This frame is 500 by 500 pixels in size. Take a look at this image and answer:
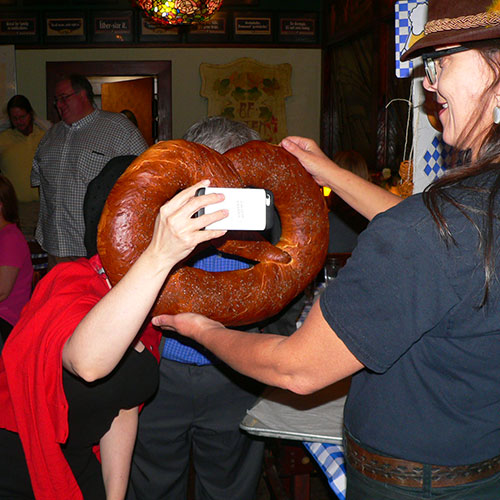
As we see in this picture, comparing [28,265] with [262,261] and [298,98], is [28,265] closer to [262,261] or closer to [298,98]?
[262,261]

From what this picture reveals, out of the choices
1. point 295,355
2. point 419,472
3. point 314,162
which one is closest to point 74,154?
point 314,162

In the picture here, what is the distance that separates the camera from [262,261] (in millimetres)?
1473

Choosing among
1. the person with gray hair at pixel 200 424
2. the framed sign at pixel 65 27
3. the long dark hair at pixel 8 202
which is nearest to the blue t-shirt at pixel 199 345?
the person with gray hair at pixel 200 424

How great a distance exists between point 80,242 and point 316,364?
3.32m

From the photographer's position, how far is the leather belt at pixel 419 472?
3.18 ft

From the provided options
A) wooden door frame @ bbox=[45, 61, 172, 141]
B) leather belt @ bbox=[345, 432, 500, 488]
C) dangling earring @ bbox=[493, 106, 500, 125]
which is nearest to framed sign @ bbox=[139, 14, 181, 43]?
wooden door frame @ bbox=[45, 61, 172, 141]

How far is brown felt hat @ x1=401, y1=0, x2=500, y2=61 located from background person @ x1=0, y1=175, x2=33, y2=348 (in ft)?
8.13

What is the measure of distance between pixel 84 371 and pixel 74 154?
3105 millimetres

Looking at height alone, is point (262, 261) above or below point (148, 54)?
below

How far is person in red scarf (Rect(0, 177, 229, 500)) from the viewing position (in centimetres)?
96

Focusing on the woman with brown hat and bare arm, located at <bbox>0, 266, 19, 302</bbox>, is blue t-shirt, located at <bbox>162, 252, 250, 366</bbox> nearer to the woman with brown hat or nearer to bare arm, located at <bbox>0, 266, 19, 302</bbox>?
the woman with brown hat

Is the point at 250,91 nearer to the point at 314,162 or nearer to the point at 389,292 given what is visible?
the point at 314,162

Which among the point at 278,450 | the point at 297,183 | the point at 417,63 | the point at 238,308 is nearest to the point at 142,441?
the point at 278,450

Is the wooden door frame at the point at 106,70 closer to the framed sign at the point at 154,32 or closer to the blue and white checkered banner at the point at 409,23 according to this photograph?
the framed sign at the point at 154,32
